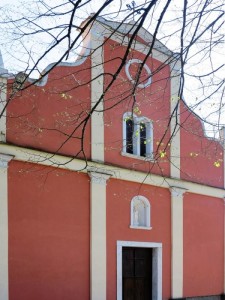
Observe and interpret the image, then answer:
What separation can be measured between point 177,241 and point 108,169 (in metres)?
3.59

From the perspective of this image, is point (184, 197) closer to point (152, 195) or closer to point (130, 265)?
point (152, 195)

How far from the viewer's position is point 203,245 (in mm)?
15891

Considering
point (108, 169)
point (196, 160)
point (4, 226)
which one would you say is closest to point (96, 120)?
point (108, 169)

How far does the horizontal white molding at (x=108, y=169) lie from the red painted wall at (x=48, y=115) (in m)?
0.18

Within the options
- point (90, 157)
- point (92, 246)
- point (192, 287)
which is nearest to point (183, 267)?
point (192, 287)

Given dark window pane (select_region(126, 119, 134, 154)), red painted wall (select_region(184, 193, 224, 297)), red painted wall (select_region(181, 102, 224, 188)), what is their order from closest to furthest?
dark window pane (select_region(126, 119, 134, 154))
red painted wall (select_region(184, 193, 224, 297))
red painted wall (select_region(181, 102, 224, 188))

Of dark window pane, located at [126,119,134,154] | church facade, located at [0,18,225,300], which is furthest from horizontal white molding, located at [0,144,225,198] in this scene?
dark window pane, located at [126,119,134,154]

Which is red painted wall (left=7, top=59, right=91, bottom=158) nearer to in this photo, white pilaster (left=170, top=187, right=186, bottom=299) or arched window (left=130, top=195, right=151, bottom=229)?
arched window (left=130, top=195, right=151, bottom=229)

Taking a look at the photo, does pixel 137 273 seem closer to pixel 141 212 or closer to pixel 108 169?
pixel 141 212

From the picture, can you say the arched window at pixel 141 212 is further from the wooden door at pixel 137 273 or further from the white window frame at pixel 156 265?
the wooden door at pixel 137 273

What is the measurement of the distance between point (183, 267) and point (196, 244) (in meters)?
1.03

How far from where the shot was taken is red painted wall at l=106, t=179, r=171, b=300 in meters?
12.9

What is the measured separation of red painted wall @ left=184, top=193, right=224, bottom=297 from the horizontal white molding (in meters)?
0.29

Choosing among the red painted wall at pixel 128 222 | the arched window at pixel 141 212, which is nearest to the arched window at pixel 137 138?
the red painted wall at pixel 128 222
